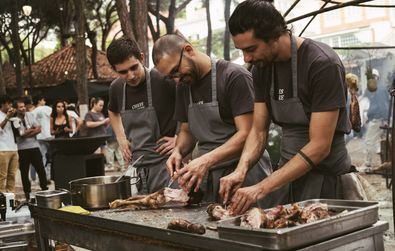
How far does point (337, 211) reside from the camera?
90.0 inches

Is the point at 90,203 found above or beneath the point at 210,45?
beneath

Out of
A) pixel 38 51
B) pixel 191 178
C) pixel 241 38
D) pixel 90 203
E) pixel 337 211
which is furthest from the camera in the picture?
pixel 38 51

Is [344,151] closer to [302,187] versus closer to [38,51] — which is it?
[302,187]

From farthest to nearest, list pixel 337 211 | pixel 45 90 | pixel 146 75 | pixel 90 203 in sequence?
pixel 45 90 → pixel 146 75 → pixel 90 203 → pixel 337 211

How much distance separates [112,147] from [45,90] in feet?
39.4

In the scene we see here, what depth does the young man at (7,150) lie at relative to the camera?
28.3 feet

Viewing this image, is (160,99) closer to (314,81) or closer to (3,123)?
(314,81)

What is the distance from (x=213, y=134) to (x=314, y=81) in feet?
3.19

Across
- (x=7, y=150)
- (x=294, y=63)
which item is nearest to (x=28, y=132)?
(x=7, y=150)

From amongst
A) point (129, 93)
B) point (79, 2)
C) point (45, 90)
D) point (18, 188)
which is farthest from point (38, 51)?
point (129, 93)

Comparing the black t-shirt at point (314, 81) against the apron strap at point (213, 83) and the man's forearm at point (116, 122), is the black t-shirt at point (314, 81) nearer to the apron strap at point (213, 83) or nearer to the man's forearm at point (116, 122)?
the apron strap at point (213, 83)

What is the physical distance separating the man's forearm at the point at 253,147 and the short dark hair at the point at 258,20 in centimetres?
58

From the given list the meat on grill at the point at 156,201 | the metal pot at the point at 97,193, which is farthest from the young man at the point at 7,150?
the meat on grill at the point at 156,201

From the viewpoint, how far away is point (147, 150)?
4062mm
